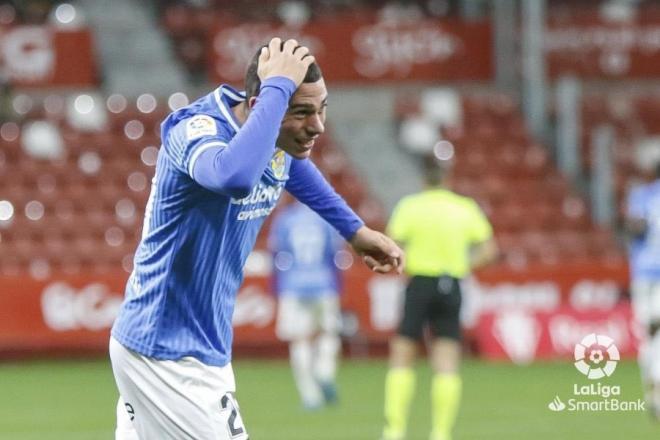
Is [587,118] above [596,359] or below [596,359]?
above

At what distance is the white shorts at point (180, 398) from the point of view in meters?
5.25

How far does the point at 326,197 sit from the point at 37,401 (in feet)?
31.1

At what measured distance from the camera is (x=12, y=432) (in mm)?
12180

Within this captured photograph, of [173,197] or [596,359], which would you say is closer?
[173,197]

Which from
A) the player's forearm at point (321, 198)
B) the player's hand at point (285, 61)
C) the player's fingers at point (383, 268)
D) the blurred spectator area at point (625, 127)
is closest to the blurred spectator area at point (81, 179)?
the blurred spectator area at point (625, 127)

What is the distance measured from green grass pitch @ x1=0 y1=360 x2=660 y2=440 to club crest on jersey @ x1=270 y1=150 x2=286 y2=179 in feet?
20.7

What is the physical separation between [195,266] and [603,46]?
20700mm

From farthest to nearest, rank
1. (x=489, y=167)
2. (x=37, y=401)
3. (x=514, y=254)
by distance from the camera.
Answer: (x=489, y=167) < (x=514, y=254) < (x=37, y=401)

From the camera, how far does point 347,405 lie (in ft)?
47.9

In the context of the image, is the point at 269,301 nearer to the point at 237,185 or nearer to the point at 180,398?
the point at 180,398

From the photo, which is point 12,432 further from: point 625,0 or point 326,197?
point 625,0

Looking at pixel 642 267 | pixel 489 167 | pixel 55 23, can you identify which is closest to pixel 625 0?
pixel 489 167

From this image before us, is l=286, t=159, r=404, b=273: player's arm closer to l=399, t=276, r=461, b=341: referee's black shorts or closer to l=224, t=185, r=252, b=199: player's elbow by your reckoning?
l=224, t=185, r=252, b=199: player's elbow

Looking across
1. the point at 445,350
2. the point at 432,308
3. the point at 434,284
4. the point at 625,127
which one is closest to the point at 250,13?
the point at 625,127
